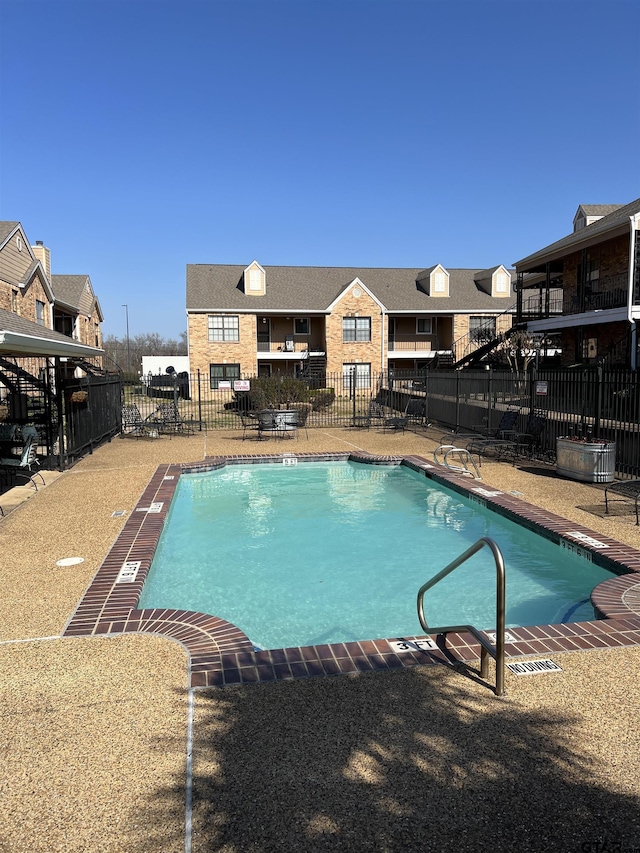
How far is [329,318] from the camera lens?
125ft

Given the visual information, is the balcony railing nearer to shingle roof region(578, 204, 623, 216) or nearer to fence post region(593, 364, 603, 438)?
shingle roof region(578, 204, 623, 216)

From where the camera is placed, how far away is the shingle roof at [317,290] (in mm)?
38000

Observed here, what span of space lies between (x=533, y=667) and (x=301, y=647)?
5.62 feet

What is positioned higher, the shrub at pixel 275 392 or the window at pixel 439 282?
the window at pixel 439 282

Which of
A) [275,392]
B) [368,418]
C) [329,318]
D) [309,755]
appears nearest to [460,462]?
[368,418]

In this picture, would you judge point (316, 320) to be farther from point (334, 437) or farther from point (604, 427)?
point (604, 427)

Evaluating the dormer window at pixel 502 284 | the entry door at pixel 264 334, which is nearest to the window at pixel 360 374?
the entry door at pixel 264 334

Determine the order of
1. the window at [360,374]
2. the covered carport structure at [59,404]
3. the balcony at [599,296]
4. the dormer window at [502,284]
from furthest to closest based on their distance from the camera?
the dormer window at [502,284], the window at [360,374], the balcony at [599,296], the covered carport structure at [59,404]

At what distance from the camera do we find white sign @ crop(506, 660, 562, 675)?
4234mm

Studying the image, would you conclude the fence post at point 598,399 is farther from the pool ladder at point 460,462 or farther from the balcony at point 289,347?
the balcony at point 289,347

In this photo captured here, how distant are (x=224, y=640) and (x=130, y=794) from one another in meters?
→ 1.77

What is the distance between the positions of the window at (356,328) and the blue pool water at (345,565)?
89.4ft

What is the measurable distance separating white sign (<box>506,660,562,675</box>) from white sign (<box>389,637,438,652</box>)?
23.5 inches

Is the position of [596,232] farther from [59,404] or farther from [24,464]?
[24,464]
